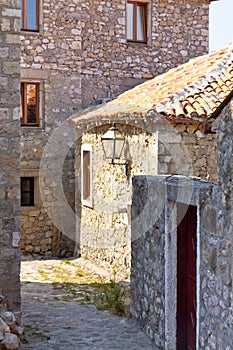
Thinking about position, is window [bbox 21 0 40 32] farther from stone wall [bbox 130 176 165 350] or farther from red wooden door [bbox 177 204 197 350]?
red wooden door [bbox 177 204 197 350]

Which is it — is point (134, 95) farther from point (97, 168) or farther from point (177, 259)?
point (177, 259)

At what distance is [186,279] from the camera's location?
562 centimetres

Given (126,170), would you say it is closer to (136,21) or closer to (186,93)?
(186,93)

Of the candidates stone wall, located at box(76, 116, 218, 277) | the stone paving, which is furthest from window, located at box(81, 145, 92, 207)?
the stone paving

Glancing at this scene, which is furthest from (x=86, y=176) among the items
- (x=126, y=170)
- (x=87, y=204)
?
(x=126, y=170)

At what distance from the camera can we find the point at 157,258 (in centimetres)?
607

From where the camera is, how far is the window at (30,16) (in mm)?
11516

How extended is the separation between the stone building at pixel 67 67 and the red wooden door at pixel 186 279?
20.9 feet

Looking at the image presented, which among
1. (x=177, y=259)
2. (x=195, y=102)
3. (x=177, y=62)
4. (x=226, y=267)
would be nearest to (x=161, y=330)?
(x=177, y=259)

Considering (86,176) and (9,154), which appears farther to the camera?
(86,176)

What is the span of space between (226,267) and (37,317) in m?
3.66

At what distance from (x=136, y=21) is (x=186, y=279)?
27.8 feet

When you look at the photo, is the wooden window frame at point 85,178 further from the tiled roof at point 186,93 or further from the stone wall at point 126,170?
the tiled roof at point 186,93

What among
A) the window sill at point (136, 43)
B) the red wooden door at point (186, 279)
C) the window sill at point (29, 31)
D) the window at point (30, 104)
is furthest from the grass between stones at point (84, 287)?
the window sill at point (136, 43)
